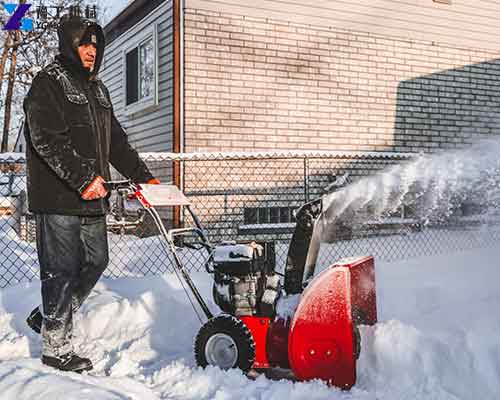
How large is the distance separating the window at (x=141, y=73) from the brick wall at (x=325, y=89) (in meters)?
1.16

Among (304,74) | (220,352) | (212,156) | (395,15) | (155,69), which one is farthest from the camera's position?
(395,15)

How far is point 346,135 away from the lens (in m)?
10.4

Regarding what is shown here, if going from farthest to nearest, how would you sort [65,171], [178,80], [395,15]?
[395,15] < [178,80] < [65,171]

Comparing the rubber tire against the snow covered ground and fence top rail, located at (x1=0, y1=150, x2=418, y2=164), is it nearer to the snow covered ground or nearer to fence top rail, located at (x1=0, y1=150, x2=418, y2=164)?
the snow covered ground

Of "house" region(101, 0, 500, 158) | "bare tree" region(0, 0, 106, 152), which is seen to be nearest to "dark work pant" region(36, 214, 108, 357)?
"house" region(101, 0, 500, 158)

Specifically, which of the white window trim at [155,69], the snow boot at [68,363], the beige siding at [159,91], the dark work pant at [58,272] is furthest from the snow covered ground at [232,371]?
the white window trim at [155,69]

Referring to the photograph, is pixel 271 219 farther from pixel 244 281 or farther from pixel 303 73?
pixel 244 281

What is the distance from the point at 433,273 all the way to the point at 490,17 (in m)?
8.61

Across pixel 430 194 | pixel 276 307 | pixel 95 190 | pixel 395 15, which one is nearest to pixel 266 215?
pixel 430 194

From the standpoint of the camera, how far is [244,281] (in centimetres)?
326

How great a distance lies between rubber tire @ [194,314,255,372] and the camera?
10.5 feet

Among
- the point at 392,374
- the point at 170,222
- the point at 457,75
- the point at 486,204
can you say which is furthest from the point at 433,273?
the point at 457,75

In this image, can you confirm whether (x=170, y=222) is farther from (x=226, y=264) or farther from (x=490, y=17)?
(x=490, y=17)

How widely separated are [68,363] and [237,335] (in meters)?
1.00
